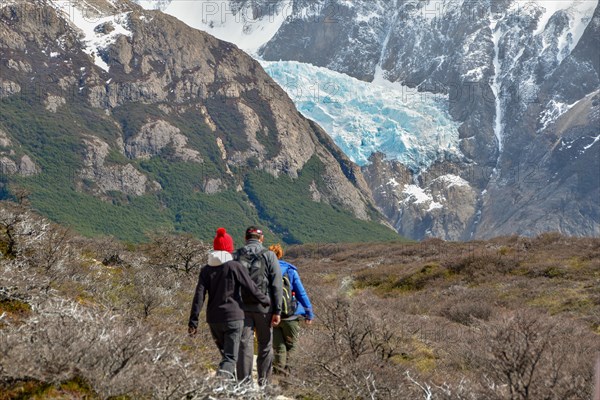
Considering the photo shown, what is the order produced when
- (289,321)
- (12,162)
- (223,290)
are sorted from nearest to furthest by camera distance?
(223,290) → (289,321) → (12,162)

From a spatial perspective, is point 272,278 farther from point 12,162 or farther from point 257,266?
point 12,162

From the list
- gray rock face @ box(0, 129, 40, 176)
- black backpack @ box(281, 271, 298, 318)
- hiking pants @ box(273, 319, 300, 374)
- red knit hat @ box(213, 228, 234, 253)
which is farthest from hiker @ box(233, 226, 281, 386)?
gray rock face @ box(0, 129, 40, 176)

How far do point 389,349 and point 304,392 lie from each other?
5.70 metres

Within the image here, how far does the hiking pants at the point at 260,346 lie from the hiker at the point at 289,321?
75 centimetres

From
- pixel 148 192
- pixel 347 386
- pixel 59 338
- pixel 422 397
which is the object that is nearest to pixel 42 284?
pixel 59 338

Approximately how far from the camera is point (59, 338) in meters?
7.48

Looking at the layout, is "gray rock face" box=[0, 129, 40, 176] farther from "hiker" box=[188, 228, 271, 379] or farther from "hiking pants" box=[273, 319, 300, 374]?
"hiker" box=[188, 228, 271, 379]

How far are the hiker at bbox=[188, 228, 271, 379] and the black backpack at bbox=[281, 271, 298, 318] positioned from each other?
133 centimetres

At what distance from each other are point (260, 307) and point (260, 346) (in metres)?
0.84

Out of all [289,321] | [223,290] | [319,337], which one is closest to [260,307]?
[223,290]

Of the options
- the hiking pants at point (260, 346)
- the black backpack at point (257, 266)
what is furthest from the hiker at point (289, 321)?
the black backpack at point (257, 266)

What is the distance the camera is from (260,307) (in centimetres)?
1004

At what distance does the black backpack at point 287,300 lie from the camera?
11242mm

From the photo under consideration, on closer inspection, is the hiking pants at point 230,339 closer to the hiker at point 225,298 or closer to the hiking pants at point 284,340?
the hiker at point 225,298
